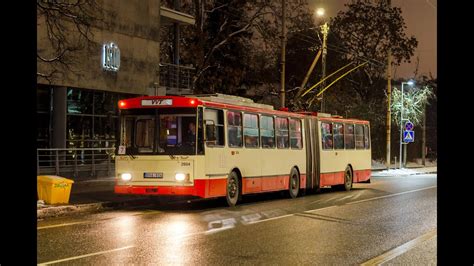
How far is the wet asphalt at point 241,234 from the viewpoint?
33.0 ft

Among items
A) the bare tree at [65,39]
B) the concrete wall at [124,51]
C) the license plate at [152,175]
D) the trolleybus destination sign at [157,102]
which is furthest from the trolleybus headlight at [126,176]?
the concrete wall at [124,51]

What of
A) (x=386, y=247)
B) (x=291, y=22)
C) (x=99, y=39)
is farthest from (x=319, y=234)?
(x=291, y=22)

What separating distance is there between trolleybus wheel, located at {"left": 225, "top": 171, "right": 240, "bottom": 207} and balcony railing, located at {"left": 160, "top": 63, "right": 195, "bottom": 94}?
16151 mm

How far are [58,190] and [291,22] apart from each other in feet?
96.8

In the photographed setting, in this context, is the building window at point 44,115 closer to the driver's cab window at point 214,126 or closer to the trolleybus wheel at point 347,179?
the driver's cab window at point 214,126

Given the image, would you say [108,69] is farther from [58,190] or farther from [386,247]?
[386,247]

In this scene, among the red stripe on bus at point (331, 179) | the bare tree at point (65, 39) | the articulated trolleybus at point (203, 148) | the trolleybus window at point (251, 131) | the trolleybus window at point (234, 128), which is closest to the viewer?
the articulated trolleybus at point (203, 148)

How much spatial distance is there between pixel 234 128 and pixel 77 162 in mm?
10347

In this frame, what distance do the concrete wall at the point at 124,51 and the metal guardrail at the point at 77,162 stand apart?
112 inches

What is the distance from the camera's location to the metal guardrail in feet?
80.1

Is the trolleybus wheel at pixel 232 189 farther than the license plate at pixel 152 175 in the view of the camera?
Yes

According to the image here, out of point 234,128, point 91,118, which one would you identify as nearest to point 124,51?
point 91,118

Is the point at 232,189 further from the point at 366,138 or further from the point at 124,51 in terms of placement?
the point at 124,51

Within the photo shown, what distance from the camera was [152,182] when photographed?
56.7 ft
